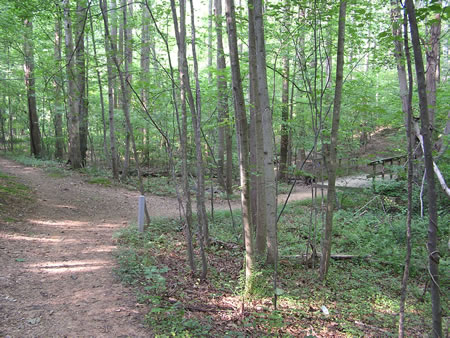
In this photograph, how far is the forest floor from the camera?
336cm

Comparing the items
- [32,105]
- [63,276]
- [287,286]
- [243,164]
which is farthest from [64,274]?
[32,105]

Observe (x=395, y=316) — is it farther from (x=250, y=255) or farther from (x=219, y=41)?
(x=219, y=41)

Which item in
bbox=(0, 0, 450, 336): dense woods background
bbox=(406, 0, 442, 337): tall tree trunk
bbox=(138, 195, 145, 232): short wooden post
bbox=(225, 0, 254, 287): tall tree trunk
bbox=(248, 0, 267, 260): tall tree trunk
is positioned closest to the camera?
bbox=(406, 0, 442, 337): tall tree trunk

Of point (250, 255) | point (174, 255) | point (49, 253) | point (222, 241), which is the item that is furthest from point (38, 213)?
point (250, 255)

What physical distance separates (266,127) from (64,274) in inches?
152

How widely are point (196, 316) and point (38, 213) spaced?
6.03m

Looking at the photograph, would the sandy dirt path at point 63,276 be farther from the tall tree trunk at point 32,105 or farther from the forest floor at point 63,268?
the tall tree trunk at point 32,105

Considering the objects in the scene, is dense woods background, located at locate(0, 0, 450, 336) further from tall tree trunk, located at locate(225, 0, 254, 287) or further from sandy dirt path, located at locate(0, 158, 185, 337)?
sandy dirt path, located at locate(0, 158, 185, 337)

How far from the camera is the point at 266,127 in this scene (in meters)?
4.88

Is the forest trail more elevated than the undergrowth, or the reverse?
the forest trail

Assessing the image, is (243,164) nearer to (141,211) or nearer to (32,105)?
(141,211)

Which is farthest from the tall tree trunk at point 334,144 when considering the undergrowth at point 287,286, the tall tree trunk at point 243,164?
the tall tree trunk at point 243,164

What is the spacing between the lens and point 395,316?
4.42 metres

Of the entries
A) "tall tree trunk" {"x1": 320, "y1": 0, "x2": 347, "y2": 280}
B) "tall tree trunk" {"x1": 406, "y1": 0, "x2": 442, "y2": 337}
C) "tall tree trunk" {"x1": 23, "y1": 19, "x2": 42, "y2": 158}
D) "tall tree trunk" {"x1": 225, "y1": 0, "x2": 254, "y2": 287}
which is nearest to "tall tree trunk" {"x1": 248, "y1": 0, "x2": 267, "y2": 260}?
"tall tree trunk" {"x1": 225, "y1": 0, "x2": 254, "y2": 287}
